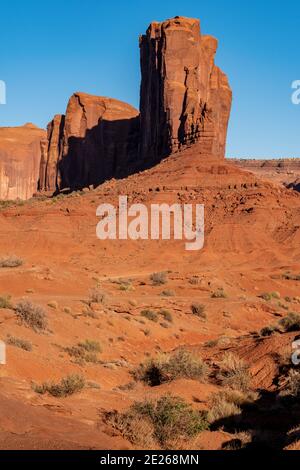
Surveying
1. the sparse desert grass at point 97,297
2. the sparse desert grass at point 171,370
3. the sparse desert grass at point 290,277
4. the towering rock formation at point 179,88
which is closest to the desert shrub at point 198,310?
the sparse desert grass at point 97,297

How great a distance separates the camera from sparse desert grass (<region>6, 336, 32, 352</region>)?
12.3 meters

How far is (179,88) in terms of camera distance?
60.5 metres

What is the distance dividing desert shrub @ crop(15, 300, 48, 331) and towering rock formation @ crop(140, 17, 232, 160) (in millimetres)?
42241

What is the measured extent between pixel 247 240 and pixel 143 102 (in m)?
33.3

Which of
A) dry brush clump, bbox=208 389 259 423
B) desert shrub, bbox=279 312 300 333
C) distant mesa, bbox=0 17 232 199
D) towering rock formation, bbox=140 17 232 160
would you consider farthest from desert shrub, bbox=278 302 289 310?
towering rock formation, bbox=140 17 232 160

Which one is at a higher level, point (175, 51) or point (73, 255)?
point (175, 51)

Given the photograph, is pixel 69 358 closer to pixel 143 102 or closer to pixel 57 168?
pixel 143 102

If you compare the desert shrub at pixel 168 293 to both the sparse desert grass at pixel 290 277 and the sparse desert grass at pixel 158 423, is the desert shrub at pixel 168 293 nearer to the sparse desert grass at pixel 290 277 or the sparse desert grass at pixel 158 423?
the sparse desert grass at pixel 290 277

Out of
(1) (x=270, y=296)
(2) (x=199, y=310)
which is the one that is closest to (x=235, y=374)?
(2) (x=199, y=310)

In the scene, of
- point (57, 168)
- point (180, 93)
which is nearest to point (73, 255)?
point (180, 93)

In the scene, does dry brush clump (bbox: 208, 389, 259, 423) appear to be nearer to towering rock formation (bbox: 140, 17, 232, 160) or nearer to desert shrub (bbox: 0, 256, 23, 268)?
desert shrub (bbox: 0, 256, 23, 268)

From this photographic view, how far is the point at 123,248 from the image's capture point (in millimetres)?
43906

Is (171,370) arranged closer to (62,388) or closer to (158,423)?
(62,388)

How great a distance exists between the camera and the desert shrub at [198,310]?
22094 millimetres
